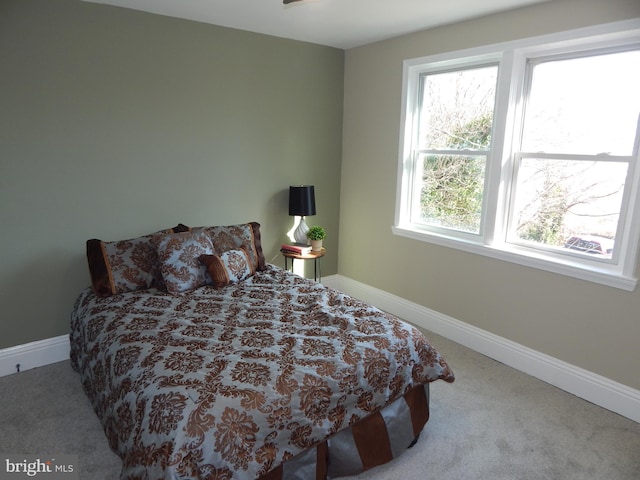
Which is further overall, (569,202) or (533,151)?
(533,151)

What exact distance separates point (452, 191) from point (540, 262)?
960mm

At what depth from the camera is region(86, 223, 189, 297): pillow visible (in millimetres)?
2814

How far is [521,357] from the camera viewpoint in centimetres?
313

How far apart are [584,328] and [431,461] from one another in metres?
1.39

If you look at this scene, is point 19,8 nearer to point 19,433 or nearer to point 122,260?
point 122,260

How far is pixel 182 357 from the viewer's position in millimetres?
2014

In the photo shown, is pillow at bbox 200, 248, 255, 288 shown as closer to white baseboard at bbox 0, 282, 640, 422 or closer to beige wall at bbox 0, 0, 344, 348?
beige wall at bbox 0, 0, 344, 348

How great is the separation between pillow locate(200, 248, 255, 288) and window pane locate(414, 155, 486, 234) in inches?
65.6

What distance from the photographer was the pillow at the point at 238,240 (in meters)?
3.25

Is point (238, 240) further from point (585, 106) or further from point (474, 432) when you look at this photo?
point (585, 106)

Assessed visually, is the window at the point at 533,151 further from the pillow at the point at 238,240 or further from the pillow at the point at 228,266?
the pillow at the point at 228,266

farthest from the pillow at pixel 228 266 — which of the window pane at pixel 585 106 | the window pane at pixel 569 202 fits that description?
the window pane at pixel 585 106

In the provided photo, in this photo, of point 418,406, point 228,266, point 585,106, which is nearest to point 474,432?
point 418,406

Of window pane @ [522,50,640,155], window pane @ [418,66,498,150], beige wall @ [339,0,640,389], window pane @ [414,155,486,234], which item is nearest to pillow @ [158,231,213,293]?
beige wall @ [339,0,640,389]
